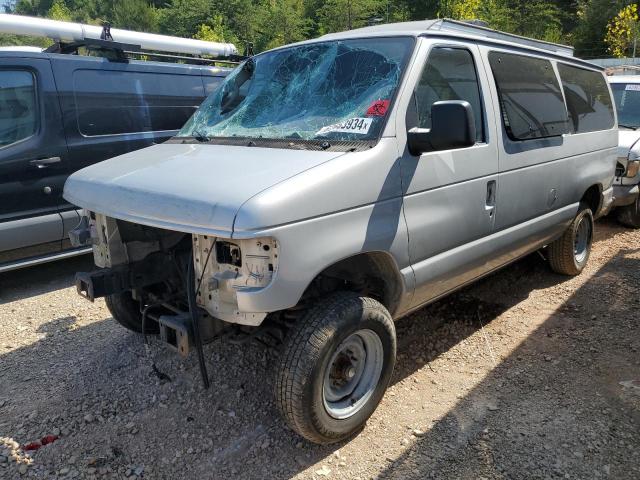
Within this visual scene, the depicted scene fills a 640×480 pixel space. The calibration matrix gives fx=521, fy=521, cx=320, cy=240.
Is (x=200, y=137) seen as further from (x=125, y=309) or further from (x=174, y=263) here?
(x=125, y=309)

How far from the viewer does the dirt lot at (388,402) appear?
273cm

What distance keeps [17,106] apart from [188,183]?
345 centimetres

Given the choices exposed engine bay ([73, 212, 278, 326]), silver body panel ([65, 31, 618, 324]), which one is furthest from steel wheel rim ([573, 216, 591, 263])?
exposed engine bay ([73, 212, 278, 326])

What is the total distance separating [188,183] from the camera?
253cm

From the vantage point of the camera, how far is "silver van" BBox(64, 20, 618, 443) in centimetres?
244

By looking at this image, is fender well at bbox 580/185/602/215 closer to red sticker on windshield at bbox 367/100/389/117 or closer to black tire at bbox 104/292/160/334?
red sticker on windshield at bbox 367/100/389/117

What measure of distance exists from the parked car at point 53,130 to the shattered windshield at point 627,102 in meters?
6.55

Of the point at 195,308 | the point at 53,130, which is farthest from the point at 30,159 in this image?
the point at 195,308

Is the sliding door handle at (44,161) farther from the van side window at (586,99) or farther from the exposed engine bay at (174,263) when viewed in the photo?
the van side window at (586,99)

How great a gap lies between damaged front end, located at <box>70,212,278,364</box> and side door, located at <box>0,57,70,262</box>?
→ 2126mm

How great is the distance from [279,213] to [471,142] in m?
1.15

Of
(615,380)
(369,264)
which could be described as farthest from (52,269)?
(615,380)

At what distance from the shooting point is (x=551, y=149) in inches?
163

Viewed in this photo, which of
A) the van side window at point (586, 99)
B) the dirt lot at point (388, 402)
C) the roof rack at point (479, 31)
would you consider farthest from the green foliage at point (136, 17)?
the dirt lot at point (388, 402)
